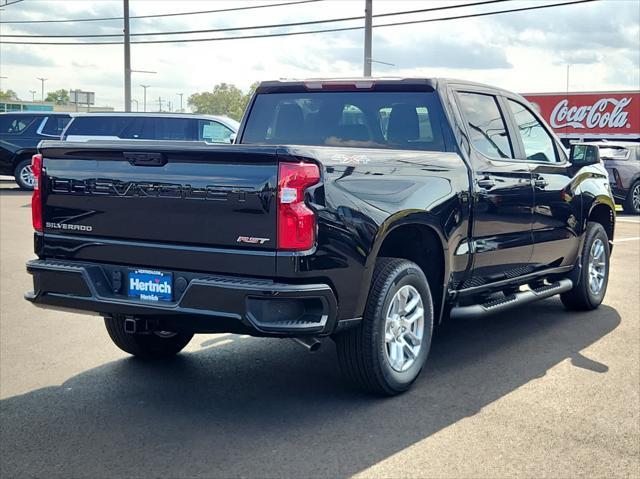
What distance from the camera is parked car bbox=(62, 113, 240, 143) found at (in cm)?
1694

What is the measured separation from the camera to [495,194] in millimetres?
5926

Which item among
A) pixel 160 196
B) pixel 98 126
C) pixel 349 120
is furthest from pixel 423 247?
pixel 98 126

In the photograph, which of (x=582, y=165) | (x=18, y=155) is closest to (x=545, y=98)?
(x=18, y=155)

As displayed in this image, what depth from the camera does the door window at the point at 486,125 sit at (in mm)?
6020

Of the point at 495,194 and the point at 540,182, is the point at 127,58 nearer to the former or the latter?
the point at 540,182

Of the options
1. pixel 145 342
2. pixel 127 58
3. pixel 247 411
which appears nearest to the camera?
pixel 247 411

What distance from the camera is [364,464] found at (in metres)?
4.01

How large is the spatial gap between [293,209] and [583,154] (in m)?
3.88

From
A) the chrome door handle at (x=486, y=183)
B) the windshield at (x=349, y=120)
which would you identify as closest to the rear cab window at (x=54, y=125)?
the windshield at (x=349, y=120)

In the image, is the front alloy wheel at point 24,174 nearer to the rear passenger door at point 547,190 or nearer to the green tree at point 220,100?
the rear passenger door at point 547,190

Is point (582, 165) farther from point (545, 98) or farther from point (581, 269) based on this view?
point (545, 98)

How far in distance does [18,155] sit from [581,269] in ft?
55.9

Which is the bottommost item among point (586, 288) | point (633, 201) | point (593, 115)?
point (586, 288)

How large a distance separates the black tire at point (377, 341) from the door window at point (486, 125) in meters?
1.43
